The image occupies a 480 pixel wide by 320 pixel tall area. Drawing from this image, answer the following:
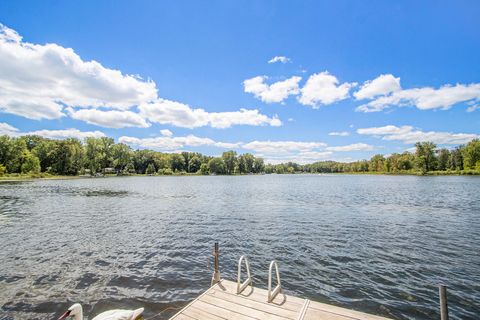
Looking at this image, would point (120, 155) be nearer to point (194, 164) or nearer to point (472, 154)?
point (194, 164)

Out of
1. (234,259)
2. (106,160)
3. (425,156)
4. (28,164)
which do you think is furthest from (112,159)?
(425,156)

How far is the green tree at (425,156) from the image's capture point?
134488mm

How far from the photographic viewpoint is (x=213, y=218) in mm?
25672

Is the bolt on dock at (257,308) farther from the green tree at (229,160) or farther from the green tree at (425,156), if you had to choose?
the green tree at (229,160)

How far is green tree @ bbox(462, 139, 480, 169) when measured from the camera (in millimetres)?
126000

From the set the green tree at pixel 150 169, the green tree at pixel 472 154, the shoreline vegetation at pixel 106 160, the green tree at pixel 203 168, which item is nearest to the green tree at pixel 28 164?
the shoreline vegetation at pixel 106 160

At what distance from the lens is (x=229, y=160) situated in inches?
7766

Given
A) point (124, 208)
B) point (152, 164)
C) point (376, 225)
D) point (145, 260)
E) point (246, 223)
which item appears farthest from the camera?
point (152, 164)

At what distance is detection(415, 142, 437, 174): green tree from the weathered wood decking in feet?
528

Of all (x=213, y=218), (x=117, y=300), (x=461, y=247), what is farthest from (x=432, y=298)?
(x=213, y=218)

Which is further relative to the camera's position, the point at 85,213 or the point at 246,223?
the point at 85,213

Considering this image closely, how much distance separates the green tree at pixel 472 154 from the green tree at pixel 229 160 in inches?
5720

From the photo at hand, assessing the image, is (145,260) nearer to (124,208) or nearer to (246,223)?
(246,223)

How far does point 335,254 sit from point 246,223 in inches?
408
